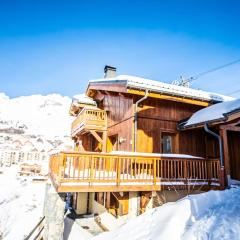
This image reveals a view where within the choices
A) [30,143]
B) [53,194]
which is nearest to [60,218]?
[53,194]

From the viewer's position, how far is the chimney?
1478 centimetres

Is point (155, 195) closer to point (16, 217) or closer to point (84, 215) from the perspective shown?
point (84, 215)

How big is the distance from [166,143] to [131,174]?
339 centimetres

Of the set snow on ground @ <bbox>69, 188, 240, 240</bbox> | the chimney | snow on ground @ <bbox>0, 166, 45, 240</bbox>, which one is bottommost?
snow on ground @ <bbox>0, 166, 45, 240</bbox>

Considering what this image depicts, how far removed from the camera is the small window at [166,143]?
10.3 meters

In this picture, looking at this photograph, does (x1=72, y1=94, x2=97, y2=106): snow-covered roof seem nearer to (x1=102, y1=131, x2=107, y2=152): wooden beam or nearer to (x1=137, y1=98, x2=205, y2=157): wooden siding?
(x1=102, y1=131, x2=107, y2=152): wooden beam

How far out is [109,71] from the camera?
48.7ft

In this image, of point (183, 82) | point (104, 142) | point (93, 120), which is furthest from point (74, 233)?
point (183, 82)

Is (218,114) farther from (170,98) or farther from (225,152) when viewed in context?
(170,98)

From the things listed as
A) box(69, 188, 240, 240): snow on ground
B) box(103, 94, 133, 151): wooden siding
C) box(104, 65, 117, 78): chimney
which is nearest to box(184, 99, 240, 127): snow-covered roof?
box(103, 94, 133, 151): wooden siding

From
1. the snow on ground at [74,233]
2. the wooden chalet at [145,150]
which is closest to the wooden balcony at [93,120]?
the wooden chalet at [145,150]

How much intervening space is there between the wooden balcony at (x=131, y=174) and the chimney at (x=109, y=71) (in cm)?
790

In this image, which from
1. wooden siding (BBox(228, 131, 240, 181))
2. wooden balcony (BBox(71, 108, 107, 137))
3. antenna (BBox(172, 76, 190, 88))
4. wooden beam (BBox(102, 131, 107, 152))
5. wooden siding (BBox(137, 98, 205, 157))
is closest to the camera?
wooden siding (BBox(137, 98, 205, 157))

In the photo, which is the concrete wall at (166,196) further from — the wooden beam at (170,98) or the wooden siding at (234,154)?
the wooden beam at (170,98)
